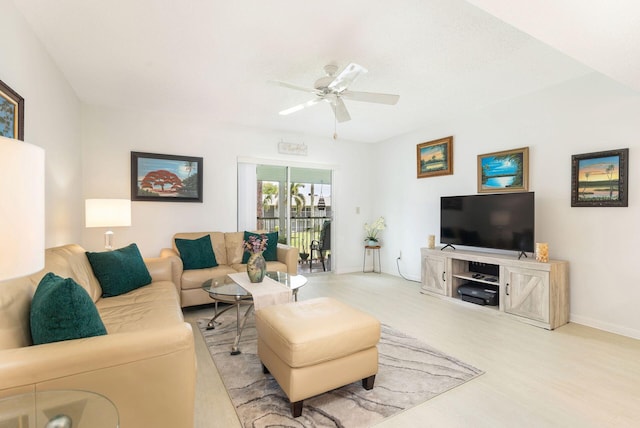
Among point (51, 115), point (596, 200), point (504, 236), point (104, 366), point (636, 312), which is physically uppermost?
point (51, 115)

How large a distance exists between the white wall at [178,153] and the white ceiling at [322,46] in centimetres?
Answer: 39

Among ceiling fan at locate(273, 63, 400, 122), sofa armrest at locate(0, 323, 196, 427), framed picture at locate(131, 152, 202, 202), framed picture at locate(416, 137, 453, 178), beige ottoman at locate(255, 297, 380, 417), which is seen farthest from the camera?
framed picture at locate(416, 137, 453, 178)

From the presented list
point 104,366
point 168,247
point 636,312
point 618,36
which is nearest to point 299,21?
point 618,36

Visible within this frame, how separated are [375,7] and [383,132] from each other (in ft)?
10.8

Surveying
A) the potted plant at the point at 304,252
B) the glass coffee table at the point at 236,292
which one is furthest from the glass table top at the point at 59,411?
the potted plant at the point at 304,252

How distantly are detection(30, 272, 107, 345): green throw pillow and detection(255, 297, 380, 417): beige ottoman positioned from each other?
95cm

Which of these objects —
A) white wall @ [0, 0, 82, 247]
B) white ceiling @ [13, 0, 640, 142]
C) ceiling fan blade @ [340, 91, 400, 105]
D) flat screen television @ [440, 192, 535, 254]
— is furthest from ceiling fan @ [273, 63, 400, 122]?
flat screen television @ [440, 192, 535, 254]

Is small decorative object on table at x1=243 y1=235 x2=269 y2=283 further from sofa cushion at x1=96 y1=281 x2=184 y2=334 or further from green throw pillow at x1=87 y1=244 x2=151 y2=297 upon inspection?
green throw pillow at x1=87 y1=244 x2=151 y2=297

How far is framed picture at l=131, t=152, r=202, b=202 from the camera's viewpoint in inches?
162

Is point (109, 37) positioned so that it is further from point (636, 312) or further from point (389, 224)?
point (636, 312)

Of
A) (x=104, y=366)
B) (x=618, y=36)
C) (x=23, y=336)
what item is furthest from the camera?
(x=618, y=36)

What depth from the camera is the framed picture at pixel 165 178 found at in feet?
13.5

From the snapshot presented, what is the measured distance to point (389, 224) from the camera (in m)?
5.67

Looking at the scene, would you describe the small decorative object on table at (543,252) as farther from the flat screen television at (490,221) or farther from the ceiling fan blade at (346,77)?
the ceiling fan blade at (346,77)
